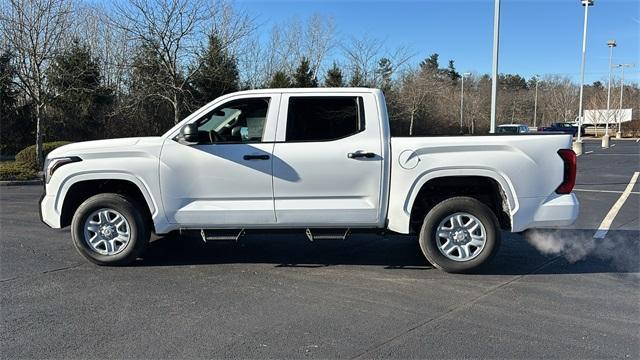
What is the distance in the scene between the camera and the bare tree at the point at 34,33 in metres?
15.7

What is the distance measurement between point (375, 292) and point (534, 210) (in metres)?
1.98

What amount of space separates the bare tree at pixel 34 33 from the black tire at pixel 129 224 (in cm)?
1284

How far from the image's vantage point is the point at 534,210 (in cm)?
539

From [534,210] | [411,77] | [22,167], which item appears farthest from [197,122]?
[411,77]

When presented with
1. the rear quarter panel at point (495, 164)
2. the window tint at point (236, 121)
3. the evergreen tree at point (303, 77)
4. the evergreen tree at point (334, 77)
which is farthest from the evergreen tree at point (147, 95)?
the rear quarter panel at point (495, 164)

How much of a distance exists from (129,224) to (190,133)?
4.20 feet

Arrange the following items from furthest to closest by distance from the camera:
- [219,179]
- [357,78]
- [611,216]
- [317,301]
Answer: [357,78], [611,216], [219,179], [317,301]

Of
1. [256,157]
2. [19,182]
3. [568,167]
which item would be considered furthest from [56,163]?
[19,182]

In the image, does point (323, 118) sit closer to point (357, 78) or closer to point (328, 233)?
point (328, 233)

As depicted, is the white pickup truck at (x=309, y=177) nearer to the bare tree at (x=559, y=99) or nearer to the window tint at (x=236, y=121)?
the window tint at (x=236, y=121)

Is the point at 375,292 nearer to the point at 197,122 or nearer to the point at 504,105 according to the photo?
the point at 197,122

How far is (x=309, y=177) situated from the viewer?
213 inches

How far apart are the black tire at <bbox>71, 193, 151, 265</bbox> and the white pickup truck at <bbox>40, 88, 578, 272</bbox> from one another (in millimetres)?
12

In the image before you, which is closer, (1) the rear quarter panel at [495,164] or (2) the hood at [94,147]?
(1) the rear quarter panel at [495,164]
